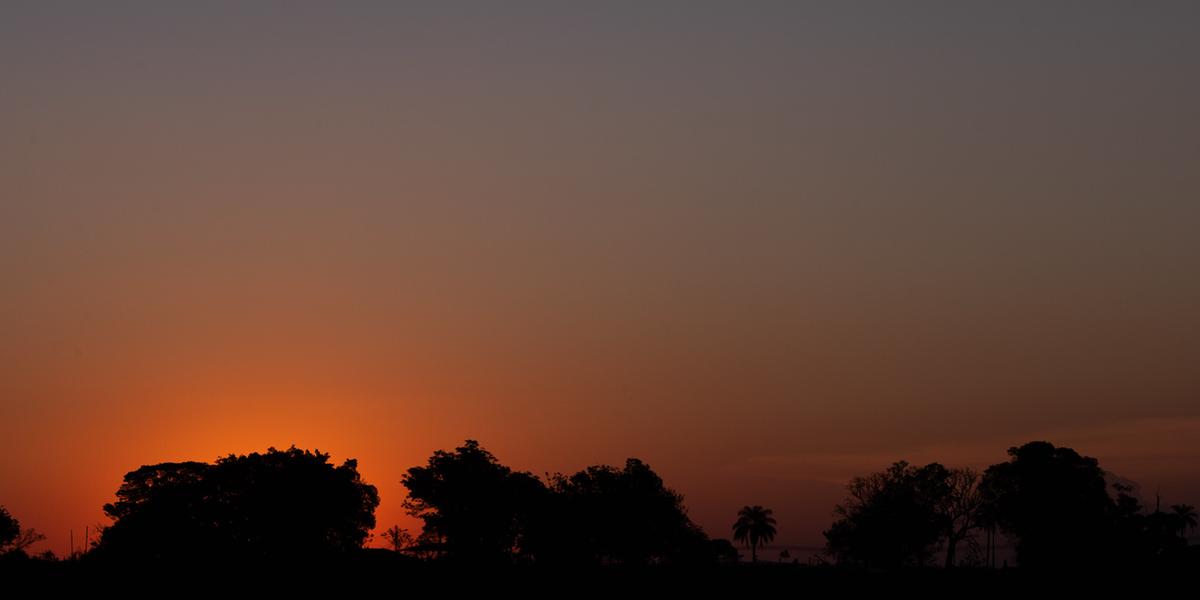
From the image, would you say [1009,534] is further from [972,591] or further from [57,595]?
[57,595]

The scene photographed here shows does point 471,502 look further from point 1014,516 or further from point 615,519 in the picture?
point 1014,516

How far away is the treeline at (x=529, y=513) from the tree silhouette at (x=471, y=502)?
162 millimetres

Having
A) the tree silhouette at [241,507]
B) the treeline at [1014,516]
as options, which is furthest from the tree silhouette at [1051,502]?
the tree silhouette at [241,507]

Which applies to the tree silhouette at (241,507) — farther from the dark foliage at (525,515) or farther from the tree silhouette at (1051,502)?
the tree silhouette at (1051,502)

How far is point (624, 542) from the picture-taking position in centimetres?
15388

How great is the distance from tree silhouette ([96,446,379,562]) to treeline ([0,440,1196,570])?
153 mm

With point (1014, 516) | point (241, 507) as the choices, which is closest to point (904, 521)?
point (1014, 516)

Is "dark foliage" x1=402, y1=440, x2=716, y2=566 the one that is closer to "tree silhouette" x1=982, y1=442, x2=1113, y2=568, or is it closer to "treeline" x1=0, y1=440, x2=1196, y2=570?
"treeline" x1=0, y1=440, x2=1196, y2=570

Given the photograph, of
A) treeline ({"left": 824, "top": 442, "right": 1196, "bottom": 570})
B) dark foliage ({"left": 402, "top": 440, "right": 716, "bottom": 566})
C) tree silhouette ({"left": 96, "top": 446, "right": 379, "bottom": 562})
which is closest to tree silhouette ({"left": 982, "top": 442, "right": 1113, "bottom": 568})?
treeline ({"left": 824, "top": 442, "right": 1196, "bottom": 570})

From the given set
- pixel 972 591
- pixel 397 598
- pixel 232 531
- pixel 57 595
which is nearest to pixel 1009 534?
pixel 972 591

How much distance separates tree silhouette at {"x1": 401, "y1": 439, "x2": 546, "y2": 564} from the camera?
148 m

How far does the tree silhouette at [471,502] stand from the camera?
486 ft

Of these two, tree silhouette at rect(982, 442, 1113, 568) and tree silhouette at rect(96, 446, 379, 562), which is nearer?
tree silhouette at rect(96, 446, 379, 562)

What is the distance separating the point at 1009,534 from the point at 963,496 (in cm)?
1229
